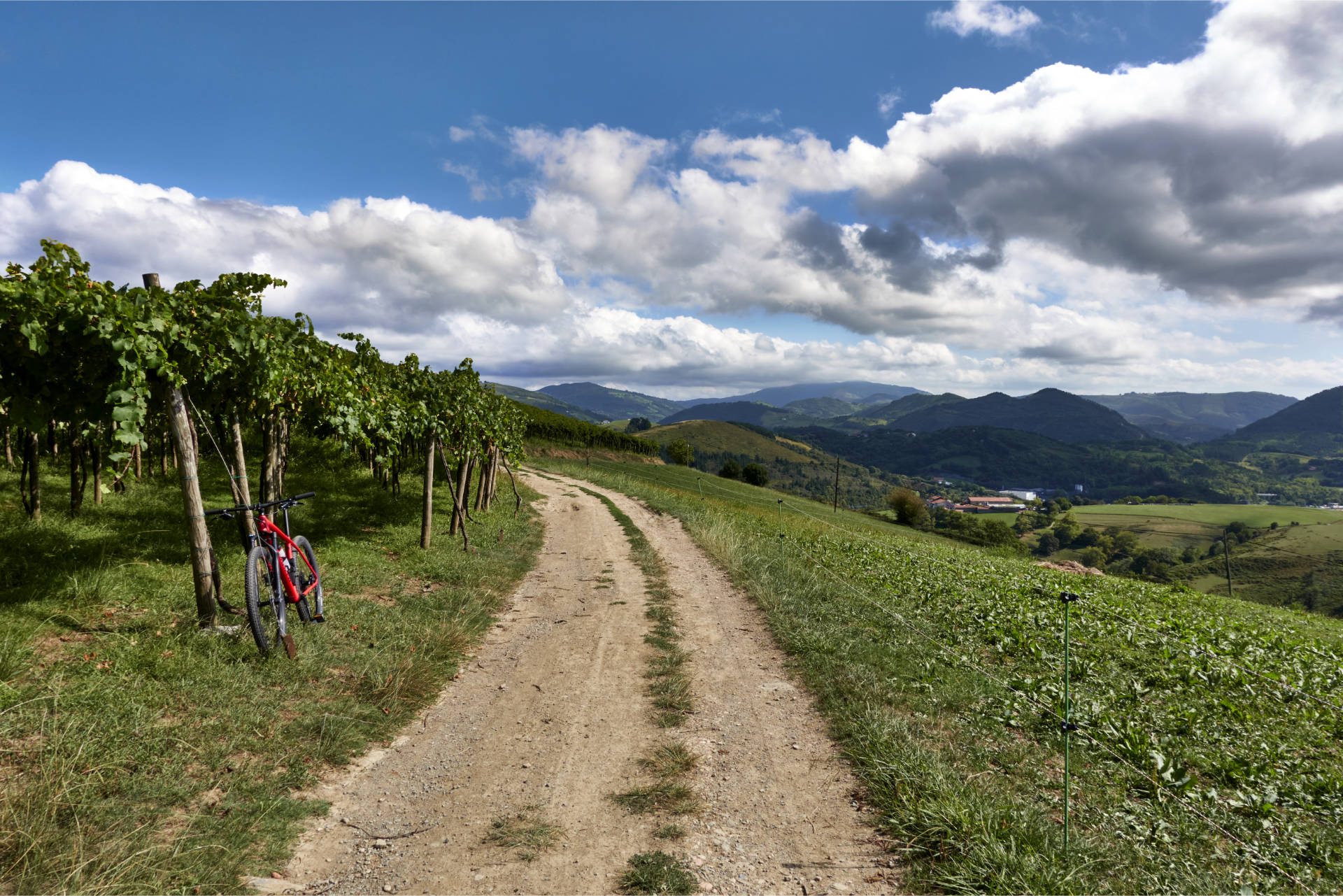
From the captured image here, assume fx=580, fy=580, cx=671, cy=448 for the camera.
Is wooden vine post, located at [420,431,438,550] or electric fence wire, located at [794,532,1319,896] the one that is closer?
electric fence wire, located at [794,532,1319,896]

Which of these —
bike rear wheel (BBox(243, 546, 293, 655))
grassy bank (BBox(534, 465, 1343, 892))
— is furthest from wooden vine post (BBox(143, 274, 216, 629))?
grassy bank (BBox(534, 465, 1343, 892))

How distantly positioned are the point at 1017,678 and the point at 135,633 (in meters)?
11.9

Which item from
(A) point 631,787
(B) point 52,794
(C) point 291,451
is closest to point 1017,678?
(A) point 631,787

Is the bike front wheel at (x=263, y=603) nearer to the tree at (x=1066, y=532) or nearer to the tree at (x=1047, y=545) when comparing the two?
the tree at (x=1047, y=545)

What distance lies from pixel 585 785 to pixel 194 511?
21.4ft

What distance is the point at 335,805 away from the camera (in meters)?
5.23

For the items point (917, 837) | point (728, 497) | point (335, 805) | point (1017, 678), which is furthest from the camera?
point (728, 497)

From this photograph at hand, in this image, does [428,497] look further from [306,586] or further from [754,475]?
[754,475]

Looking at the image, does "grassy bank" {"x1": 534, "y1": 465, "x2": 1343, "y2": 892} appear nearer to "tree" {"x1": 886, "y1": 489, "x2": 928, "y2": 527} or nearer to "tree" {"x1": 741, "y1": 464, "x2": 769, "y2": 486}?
"tree" {"x1": 886, "y1": 489, "x2": 928, "y2": 527}

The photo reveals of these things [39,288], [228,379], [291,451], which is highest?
[39,288]

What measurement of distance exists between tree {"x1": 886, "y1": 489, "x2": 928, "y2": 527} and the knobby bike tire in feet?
282

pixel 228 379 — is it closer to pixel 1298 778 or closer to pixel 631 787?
pixel 631 787

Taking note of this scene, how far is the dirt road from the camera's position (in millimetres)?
4488

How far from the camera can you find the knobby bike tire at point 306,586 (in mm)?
8211
